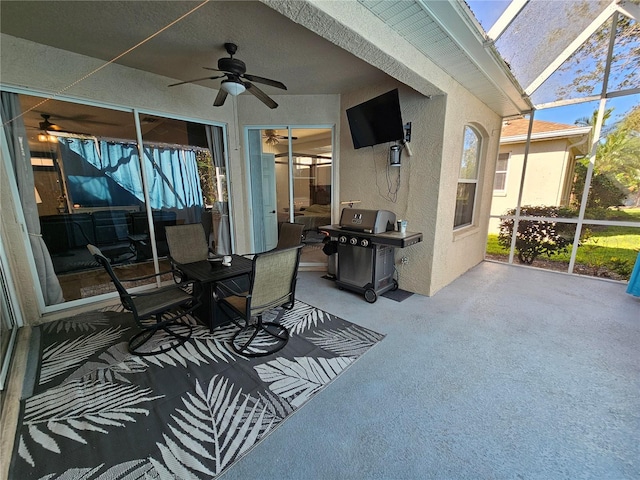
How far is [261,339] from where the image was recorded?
244 centimetres

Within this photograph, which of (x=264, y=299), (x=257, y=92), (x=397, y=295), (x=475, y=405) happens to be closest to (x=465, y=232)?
(x=397, y=295)

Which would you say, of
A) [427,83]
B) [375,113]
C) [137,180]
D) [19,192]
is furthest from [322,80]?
[19,192]

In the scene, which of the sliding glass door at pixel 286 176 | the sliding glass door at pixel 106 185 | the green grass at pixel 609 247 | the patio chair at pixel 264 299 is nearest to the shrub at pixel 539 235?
the green grass at pixel 609 247

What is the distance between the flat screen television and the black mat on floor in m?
2.02

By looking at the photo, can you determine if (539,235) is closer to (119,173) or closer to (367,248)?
(367,248)

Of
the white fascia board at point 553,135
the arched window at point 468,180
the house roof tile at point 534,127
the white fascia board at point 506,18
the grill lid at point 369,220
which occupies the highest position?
the white fascia board at point 506,18

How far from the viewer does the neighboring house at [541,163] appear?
15.3ft

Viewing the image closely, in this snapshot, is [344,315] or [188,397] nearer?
[188,397]

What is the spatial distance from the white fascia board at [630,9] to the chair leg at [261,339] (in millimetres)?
5338

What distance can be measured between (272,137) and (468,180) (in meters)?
3.33

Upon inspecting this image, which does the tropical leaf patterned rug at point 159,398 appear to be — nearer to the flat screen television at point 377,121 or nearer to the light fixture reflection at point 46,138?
the light fixture reflection at point 46,138

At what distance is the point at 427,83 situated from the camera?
263cm

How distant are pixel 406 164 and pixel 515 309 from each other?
223cm

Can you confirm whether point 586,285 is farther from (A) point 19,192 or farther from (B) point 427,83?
(A) point 19,192
